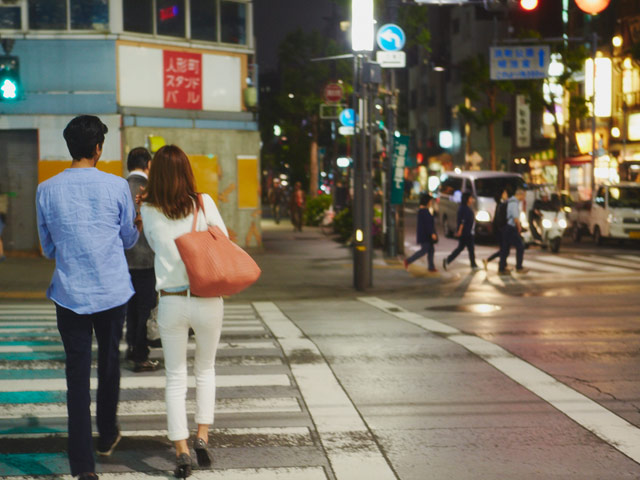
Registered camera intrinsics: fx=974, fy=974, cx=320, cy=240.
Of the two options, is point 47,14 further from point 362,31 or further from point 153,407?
point 153,407

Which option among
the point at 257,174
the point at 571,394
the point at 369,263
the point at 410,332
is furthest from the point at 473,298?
the point at 257,174

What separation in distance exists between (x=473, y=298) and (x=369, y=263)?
220 centimetres

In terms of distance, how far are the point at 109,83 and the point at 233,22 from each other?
395cm

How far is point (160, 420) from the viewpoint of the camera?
6.63 meters

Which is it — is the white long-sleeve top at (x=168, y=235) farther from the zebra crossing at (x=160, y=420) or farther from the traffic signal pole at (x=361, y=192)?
the traffic signal pole at (x=361, y=192)

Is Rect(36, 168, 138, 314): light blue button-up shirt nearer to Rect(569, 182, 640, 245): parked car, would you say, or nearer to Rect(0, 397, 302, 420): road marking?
Rect(0, 397, 302, 420): road marking

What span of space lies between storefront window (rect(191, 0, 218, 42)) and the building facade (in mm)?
25

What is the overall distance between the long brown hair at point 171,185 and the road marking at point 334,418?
169 centimetres

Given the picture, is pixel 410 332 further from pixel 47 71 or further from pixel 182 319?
pixel 47 71

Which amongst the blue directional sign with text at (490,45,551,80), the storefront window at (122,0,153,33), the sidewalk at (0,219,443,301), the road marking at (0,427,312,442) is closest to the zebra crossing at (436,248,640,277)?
the sidewalk at (0,219,443,301)

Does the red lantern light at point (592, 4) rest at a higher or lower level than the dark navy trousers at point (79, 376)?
higher

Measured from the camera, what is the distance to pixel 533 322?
12.1m

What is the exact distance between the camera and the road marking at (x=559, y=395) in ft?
20.2

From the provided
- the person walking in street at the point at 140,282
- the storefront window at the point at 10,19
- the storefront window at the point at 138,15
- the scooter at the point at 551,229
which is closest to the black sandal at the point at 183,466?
the person walking in street at the point at 140,282
